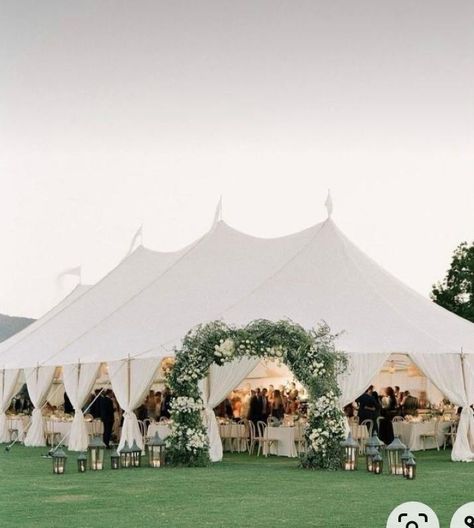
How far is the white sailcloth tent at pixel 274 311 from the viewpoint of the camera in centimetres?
1775

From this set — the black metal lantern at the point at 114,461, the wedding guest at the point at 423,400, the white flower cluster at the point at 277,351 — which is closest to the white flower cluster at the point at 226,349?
the white flower cluster at the point at 277,351

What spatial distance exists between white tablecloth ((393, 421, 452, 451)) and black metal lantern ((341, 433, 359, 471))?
4.61 meters

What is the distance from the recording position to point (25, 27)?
33.6 feet

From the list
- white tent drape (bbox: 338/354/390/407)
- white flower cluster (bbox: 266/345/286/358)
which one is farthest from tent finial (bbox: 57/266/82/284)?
white flower cluster (bbox: 266/345/286/358)

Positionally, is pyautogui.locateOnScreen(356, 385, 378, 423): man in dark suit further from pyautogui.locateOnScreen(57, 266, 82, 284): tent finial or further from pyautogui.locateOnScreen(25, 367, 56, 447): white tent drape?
pyautogui.locateOnScreen(57, 266, 82, 284): tent finial

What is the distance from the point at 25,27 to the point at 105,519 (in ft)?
16.3

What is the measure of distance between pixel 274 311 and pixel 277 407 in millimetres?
4348

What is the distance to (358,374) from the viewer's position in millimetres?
17672

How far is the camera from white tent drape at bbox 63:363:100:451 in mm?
19953


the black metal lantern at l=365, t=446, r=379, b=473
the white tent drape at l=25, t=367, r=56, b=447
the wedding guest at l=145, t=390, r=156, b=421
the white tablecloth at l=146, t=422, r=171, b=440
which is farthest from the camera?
the wedding guest at l=145, t=390, r=156, b=421

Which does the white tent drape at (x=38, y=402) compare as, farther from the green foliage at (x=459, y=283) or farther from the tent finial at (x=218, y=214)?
the green foliage at (x=459, y=283)

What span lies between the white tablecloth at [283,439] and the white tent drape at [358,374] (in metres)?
1.21

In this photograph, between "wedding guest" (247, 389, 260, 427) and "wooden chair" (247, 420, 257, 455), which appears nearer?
"wooden chair" (247, 420, 257, 455)

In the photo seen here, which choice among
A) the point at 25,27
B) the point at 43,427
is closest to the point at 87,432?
the point at 43,427
